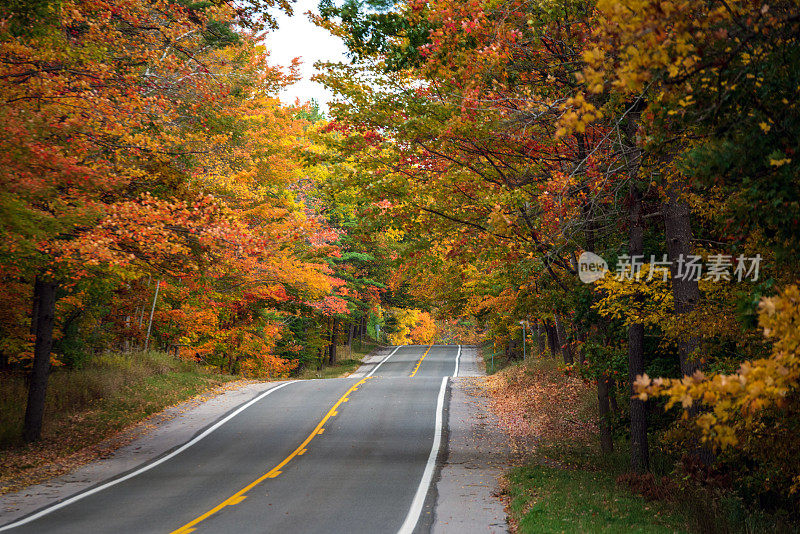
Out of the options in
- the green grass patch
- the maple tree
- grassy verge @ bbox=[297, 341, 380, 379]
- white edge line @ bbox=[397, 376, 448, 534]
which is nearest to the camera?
the maple tree

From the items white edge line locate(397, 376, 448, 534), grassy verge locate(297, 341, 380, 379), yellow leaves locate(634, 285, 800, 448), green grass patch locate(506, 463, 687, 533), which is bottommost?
white edge line locate(397, 376, 448, 534)

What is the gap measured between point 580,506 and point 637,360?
12.6 feet

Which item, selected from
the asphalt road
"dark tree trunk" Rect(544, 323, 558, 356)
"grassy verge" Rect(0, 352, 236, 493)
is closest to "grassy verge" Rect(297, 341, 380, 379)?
"grassy verge" Rect(0, 352, 236, 493)

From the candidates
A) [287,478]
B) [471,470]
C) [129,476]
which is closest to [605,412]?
[471,470]

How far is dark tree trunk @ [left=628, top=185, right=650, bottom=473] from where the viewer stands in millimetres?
11831

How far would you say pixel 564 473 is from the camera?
41.6 ft

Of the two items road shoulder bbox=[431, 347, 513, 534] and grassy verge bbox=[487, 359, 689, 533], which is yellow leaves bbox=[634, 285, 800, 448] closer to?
grassy verge bbox=[487, 359, 689, 533]

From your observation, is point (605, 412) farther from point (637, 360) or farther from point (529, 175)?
point (529, 175)

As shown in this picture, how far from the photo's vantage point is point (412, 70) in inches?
515

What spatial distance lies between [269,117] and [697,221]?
17.9 meters

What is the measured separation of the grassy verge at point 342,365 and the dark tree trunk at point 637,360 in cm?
2788

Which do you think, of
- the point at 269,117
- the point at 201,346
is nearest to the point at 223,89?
the point at 269,117

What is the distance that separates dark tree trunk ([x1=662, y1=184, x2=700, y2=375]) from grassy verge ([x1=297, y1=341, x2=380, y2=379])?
99.8ft

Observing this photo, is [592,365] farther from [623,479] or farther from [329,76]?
[329,76]
